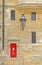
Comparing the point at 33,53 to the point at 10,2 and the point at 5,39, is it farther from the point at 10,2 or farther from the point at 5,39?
the point at 10,2

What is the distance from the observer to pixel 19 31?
2898 centimetres

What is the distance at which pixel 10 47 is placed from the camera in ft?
96.4

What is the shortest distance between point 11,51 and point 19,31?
2.41m

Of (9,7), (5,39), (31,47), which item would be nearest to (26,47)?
(31,47)

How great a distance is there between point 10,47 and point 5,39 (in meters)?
1.06

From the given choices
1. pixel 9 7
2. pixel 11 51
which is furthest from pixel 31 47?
pixel 9 7

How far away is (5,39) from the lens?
29.2m

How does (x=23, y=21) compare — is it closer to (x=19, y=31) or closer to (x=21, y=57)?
(x=19, y=31)

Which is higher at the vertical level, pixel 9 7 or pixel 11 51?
pixel 9 7

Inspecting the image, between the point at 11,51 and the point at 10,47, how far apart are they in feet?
1.51

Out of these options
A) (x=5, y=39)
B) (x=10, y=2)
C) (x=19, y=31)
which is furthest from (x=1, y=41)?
(x=10, y=2)

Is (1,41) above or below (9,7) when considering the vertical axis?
below

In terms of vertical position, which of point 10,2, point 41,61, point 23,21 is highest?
point 10,2

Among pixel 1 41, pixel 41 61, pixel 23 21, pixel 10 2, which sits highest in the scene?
pixel 10 2
